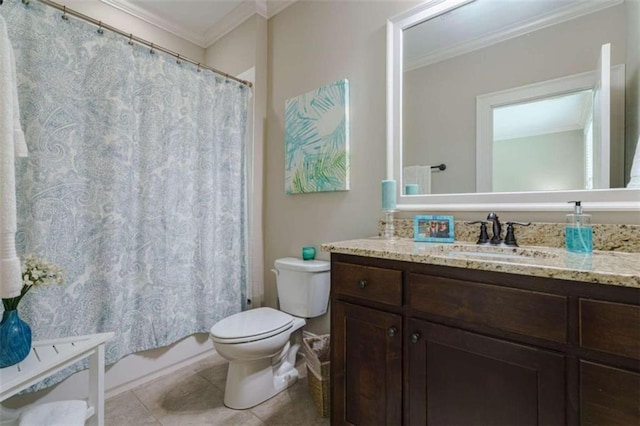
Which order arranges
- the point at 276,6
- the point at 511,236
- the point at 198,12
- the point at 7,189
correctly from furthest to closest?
the point at 198,12, the point at 276,6, the point at 511,236, the point at 7,189

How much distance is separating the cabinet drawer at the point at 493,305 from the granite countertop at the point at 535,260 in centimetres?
6

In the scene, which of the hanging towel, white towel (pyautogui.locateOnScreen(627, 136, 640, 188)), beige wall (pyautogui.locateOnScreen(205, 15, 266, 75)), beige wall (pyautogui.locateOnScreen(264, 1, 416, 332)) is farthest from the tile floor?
beige wall (pyautogui.locateOnScreen(205, 15, 266, 75))

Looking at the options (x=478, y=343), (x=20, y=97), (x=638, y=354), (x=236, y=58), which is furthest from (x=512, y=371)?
(x=236, y=58)

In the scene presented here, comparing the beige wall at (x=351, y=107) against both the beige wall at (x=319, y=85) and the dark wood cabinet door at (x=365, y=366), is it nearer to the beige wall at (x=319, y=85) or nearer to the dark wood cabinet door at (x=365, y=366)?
the beige wall at (x=319, y=85)

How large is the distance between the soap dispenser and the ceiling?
2228 mm

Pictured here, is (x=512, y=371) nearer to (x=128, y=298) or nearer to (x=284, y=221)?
(x=284, y=221)

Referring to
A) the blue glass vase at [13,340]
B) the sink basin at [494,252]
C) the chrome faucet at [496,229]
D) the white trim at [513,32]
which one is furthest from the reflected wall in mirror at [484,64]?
the blue glass vase at [13,340]

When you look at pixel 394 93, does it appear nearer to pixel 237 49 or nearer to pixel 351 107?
pixel 351 107

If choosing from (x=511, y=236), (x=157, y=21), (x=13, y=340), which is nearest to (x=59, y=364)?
(x=13, y=340)

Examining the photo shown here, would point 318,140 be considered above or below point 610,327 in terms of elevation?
above

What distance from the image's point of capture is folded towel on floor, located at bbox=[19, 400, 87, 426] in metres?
1.02

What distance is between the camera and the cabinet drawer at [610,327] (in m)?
0.70

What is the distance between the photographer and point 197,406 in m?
1.57

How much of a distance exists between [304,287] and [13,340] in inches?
49.4
